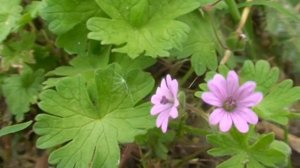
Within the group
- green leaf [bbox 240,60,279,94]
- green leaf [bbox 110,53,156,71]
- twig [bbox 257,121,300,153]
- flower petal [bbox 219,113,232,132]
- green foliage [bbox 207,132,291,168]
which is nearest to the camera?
flower petal [bbox 219,113,232,132]

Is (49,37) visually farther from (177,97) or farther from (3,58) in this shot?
(177,97)

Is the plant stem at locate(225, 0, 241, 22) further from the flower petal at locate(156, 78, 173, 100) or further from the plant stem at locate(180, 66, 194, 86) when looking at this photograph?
the flower petal at locate(156, 78, 173, 100)

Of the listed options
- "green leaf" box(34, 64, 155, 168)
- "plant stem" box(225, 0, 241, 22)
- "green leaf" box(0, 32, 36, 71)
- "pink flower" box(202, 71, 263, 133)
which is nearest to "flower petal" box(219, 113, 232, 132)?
"pink flower" box(202, 71, 263, 133)

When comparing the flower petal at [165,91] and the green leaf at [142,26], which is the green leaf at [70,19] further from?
the flower petal at [165,91]

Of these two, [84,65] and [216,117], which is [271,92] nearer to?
[216,117]

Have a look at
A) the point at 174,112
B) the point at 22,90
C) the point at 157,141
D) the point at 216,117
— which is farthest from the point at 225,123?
the point at 22,90

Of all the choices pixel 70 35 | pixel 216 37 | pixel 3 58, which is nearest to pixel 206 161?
pixel 216 37
